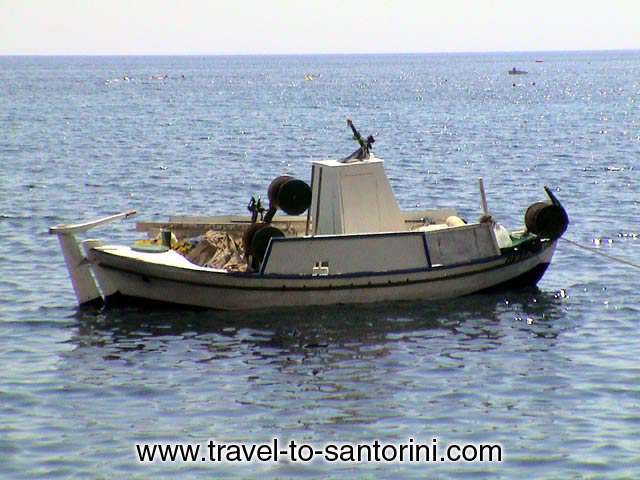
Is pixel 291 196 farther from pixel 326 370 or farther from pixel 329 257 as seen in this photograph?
pixel 326 370

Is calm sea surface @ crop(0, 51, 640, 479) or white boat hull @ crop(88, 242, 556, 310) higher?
white boat hull @ crop(88, 242, 556, 310)

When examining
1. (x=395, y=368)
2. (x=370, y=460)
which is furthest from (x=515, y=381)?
Result: (x=370, y=460)

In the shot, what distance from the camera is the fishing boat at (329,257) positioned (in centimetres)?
2897

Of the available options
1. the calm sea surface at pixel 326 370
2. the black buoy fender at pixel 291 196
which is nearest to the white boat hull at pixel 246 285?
the calm sea surface at pixel 326 370

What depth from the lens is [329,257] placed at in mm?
29109

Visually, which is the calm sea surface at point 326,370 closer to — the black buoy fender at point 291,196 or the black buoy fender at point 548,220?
the black buoy fender at point 548,220

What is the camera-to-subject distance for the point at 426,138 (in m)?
96.5

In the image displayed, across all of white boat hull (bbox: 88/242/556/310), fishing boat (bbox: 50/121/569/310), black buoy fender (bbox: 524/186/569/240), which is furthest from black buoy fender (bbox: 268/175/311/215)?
black buoy fender (bbox: 524/186/569/240)

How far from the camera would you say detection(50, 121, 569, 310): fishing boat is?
2897 centimetres

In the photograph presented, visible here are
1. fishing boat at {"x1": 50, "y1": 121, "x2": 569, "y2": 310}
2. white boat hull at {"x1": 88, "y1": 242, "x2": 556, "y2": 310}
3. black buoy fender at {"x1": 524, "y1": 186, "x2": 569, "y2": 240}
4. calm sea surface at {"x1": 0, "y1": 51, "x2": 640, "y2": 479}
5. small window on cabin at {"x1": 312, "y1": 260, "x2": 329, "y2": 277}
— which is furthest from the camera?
black buoy fender at {"x1": 524, "y1": 186, "x2": 569, "y2": 240}

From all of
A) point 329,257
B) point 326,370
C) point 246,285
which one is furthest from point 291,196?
point 326,370

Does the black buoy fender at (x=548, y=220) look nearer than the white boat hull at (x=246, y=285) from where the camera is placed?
No

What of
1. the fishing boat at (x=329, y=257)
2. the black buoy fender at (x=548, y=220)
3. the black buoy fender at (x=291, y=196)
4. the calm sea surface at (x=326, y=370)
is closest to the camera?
the calm sea surface at (x=326, y=370)

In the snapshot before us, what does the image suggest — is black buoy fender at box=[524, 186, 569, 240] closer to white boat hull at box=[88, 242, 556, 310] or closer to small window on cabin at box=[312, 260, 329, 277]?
white boat hull at box=[88, 242, 556, 310]
